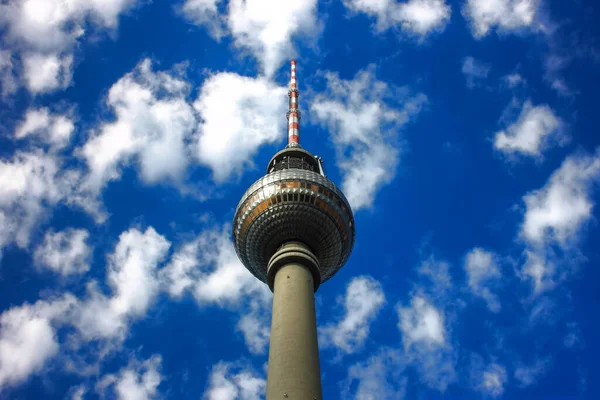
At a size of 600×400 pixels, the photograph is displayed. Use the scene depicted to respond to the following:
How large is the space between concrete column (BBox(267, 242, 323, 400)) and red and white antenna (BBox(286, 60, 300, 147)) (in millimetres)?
20211

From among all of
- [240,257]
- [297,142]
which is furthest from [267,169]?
[240,257]

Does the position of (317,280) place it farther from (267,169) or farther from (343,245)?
(267,169)

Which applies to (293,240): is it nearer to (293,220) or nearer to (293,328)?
(293,220)

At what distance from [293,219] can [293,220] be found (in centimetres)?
8

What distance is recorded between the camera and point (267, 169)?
2142 inches

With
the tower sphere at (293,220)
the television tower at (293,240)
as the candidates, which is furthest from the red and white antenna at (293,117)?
the tower sphere at (293,220)

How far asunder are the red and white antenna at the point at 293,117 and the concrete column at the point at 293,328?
796 inches

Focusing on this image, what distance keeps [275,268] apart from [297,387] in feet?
38.2

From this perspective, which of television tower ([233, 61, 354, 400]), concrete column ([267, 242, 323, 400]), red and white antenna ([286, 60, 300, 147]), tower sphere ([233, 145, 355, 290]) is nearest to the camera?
concrete column ([267, 242, 323, 400])

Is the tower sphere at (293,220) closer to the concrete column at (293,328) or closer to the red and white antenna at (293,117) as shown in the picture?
the concrete column at (293,328)

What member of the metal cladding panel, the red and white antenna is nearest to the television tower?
the metal cladding panel

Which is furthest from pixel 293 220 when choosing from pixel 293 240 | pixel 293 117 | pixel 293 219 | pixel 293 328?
pixel 293 117

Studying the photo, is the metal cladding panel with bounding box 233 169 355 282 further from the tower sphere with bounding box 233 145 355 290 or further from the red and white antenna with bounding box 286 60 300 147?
the red and white antenna with bounding box 286 60 300 147

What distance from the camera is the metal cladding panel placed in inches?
A: 1698
